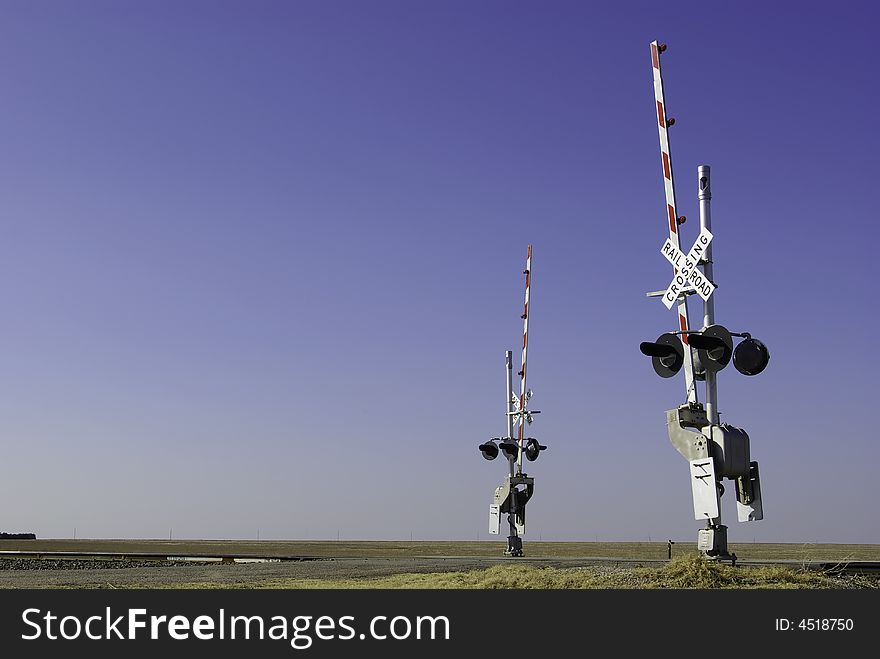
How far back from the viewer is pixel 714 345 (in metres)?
18.3

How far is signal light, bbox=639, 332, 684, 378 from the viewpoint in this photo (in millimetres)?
19109

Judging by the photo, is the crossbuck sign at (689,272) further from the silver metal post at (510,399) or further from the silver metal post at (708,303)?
the silver metal post at (510,399)

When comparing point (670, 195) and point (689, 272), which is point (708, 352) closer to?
point (689, 272)

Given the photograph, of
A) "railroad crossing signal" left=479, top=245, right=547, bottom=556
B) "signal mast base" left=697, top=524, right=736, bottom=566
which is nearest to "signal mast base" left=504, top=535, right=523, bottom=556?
"railroad crossing signal" left=479, top=245, right=547, bottom=556

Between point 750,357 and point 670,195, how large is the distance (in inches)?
167

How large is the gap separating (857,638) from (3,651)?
28.5 feet

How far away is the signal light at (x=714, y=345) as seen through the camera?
1823cm

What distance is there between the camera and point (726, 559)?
1839 cm

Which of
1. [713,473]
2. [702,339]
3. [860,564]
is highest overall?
[702,339]

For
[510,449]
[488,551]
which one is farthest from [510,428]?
[488,551]

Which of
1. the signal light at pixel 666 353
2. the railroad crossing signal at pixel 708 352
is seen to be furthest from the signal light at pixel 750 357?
the signal light at pixel 666 353

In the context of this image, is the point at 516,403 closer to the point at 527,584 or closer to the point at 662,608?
the point at 527,584

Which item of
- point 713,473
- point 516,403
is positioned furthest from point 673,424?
point 516,403

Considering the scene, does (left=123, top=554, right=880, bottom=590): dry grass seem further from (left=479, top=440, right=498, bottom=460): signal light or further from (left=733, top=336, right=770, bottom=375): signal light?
(left=479, top=440, right=498, bottom=460): signal light
